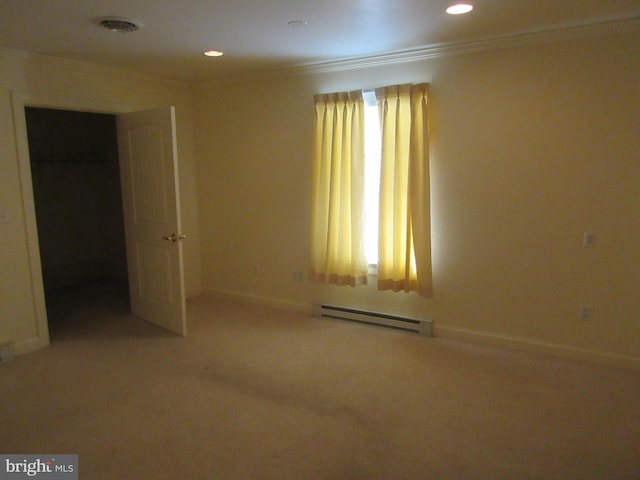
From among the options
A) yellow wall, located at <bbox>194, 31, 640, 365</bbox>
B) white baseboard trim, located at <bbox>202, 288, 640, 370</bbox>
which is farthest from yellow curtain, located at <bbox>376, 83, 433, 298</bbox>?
white baseboard trim, located at <bbox>202, 288, 640, 370</bbox>

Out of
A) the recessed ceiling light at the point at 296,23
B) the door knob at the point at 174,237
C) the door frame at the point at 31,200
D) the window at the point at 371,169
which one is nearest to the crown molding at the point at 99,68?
the door frame at the point at 31,200

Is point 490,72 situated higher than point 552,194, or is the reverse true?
point 490,72

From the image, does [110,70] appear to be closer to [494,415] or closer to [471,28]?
[471,28]

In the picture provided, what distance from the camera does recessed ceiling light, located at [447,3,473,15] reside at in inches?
99.0

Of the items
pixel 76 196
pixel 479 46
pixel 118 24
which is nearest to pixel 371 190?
pixel 479 46

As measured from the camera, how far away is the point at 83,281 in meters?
5.70

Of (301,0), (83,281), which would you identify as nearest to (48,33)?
(301,0)

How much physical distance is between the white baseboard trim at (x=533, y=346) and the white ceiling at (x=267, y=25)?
93.4 inches

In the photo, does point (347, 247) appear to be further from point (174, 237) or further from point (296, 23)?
point (296, 23)

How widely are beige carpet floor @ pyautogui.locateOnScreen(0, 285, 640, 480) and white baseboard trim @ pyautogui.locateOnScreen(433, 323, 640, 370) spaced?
0.23 ft

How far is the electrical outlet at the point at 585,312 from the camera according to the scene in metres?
3.20

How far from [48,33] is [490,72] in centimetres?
327

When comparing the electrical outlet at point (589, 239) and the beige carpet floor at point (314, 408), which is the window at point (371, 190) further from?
the electrical outlet at point (589, 239)

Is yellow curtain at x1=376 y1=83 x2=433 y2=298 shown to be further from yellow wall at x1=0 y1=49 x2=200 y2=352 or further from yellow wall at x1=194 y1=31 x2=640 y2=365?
yellow wall at x1=0 y1=49 x2=200 y2=352
